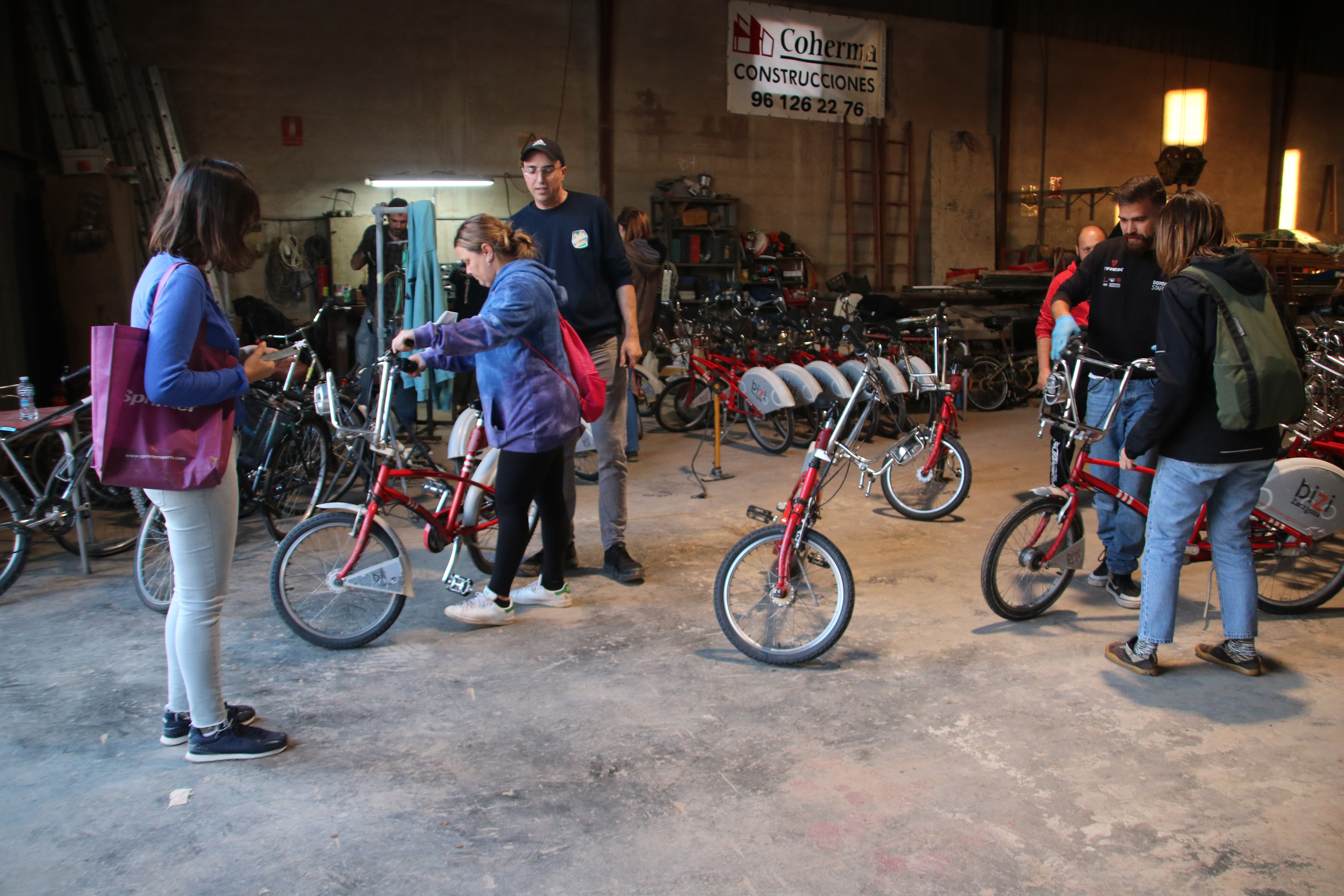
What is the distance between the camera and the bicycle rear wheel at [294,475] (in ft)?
14.8

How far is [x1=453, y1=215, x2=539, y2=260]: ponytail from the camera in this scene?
308cm

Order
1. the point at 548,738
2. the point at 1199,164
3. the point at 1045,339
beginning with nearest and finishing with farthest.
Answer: the point at 548,738 → the point at 1045,339 → the point at 1199,164

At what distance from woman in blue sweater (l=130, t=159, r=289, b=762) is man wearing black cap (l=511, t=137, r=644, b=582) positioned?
1504mm

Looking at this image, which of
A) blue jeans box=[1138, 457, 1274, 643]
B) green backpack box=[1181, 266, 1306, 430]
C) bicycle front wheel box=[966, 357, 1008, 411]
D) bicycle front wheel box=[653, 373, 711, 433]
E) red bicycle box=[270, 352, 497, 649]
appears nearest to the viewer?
green backpack box=[1181, 266, 1306, 430]

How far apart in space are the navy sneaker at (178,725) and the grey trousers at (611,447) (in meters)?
1.59

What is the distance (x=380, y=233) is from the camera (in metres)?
5.96

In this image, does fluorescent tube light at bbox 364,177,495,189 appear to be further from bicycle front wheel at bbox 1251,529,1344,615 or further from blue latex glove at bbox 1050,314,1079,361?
bicycle front wheel at bbox 1251,529,1344,615

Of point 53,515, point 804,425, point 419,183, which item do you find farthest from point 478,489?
point 419,183

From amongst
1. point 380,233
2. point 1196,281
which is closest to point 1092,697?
point 1196,281

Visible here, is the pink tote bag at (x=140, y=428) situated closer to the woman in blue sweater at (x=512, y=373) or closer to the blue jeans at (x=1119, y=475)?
the woman in blue sweater at (x=512, y=373)

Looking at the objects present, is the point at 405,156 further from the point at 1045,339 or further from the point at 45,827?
the point at 45,827

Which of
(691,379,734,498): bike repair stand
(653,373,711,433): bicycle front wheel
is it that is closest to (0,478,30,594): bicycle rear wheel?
(691,379,734,498): bike repair stand

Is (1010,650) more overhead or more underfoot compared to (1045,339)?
more underfoot

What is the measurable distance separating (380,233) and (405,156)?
4.00 meters
